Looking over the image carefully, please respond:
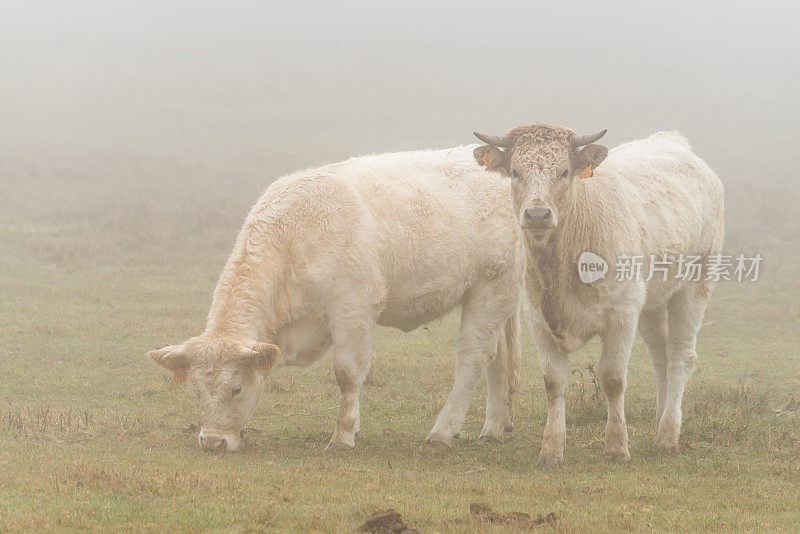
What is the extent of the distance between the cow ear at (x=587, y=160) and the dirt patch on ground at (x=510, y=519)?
10.7 ft

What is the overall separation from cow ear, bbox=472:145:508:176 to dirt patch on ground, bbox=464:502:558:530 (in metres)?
3.46

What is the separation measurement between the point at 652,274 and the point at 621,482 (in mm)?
2284

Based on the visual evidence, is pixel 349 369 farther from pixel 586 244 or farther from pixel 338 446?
pixel 586 244

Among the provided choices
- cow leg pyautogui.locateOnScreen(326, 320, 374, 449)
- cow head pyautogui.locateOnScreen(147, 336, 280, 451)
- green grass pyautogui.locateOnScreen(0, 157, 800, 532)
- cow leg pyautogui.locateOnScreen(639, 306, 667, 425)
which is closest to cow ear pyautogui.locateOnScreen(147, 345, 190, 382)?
cow head pyautogui.locateOnScreen(147, 336, 280, 451)

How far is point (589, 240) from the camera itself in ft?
27.8

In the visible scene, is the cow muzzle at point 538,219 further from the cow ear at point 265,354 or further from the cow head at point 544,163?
the cow ear at point 265,354

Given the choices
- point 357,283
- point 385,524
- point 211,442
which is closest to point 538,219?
point 357,283

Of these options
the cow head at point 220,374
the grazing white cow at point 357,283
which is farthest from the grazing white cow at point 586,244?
the cow head at point 220,374

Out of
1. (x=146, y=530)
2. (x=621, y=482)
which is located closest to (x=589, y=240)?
(x=621, y=482)

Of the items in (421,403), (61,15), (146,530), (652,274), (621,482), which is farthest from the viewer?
(61,15)

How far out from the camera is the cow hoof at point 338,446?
9.21 metres

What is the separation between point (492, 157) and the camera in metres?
8.59

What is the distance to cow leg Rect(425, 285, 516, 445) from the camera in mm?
10156

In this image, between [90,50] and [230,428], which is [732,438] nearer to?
[230,428]
